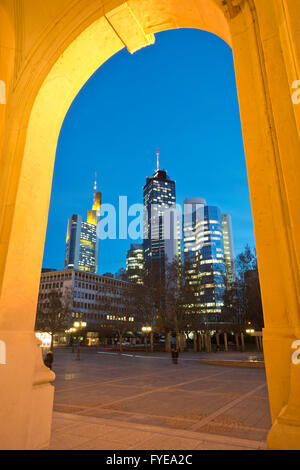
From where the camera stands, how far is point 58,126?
4453 millimetres

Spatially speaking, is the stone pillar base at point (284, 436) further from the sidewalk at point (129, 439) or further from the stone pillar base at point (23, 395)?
the stone pillar base at point (23, 395)

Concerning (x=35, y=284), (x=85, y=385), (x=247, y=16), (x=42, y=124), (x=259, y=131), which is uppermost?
(x=247, y=16)

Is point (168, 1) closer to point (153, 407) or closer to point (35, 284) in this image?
point (35, 284)

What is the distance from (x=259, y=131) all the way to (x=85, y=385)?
11316 millimetres

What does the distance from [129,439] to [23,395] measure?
1.70m

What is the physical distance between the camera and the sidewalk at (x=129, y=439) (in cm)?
344

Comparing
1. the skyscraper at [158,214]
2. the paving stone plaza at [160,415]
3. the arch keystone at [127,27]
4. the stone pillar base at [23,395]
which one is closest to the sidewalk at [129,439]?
the paving stone plaza at [160,415]

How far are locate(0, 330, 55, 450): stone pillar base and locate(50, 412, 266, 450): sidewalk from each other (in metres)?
0.42

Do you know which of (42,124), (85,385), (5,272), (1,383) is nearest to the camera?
(1,383)

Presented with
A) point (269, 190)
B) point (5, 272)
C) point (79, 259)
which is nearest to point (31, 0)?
point (5, 272)

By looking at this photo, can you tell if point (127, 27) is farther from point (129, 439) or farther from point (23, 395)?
point (129, 439)

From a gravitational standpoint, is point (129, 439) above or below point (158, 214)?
below

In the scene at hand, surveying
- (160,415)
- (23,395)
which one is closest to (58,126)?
(23,395)

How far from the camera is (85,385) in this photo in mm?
10914
